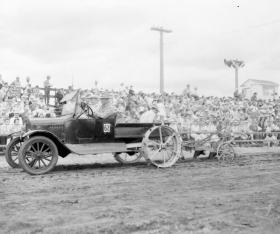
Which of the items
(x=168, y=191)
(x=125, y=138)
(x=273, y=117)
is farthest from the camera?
(x=273, y=117)

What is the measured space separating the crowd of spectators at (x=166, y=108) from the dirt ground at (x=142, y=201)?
4048mm

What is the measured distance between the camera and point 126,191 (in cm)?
674

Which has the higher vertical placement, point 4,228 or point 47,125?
point 47,125

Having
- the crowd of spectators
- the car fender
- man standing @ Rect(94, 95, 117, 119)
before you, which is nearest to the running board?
the car fender

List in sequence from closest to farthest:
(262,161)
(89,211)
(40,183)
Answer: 1. (89,211)
2. (40,183)
3. (262,161)

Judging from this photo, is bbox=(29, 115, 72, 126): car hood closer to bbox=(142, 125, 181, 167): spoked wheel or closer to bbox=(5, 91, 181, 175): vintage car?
bbox=(5, 91, 181, 175): vintage car

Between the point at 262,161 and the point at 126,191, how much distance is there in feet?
18.9

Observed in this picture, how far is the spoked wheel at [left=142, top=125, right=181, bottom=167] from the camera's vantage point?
10.2 metres

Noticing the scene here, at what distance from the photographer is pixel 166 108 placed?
17.3 meters

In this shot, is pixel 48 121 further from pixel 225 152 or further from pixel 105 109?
pixel 225 152

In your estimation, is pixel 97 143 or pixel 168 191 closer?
pixel 168 191

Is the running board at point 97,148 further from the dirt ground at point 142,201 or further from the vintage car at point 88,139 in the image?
the dirt ground at point 142,201

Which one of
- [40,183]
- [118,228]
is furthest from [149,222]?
[40,183]

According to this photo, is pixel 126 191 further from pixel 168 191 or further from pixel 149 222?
pixel 149 222
